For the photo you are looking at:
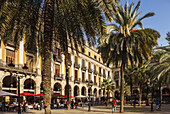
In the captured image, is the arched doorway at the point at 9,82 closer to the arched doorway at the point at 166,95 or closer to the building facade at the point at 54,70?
the building facade at the point at 54,70

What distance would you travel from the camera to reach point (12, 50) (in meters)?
36.8

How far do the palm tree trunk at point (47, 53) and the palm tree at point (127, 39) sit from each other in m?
11.6

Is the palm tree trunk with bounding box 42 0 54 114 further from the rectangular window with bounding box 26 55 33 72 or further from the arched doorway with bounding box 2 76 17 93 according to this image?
the rectangular window with bounding box 26 55 33 72

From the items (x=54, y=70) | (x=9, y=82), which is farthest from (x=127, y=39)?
(x=54, y=70)

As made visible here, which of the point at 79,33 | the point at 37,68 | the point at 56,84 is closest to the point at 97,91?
the point at 56,84

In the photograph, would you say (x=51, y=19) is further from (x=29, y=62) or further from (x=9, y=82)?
(x=29, y=62)

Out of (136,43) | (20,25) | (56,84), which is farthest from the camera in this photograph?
(56,84)

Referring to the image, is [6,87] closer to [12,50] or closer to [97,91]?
[12,50]

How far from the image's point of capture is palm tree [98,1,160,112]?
78.1ft

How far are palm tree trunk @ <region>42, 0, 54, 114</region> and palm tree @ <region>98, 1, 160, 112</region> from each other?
1161 centimetres

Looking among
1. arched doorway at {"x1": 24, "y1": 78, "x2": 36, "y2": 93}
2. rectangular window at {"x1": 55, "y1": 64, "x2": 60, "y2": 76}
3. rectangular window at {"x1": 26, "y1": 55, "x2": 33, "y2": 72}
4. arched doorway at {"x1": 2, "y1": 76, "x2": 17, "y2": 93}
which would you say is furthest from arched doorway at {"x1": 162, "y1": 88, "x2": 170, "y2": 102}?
arched doorway at {"x1": 2, "y1": 76, "x2": 17, "y2": 93}

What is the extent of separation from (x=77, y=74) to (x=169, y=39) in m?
33.9

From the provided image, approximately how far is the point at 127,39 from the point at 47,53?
45.6 feet

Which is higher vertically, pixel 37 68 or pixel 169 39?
pixel 169 39
